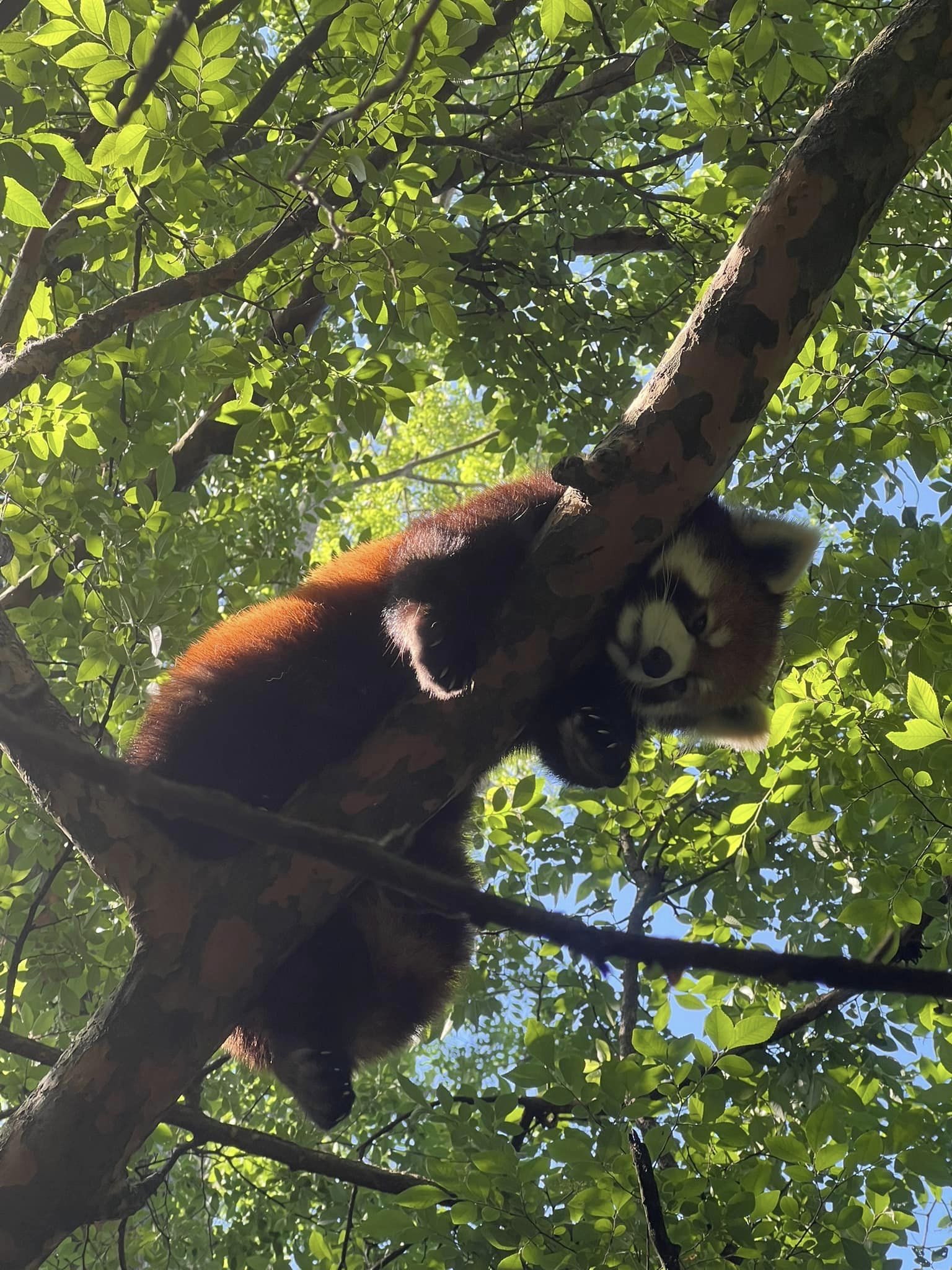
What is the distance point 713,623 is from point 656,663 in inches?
13.0

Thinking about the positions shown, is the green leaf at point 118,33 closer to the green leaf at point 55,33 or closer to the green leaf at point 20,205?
the green leaf at point 55,33

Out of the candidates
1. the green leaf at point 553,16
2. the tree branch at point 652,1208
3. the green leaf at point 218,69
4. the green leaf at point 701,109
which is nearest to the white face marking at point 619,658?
the tree branch at point 652,1208

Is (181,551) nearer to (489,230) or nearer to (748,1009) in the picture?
(489,230)

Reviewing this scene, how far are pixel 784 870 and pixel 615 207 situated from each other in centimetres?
266

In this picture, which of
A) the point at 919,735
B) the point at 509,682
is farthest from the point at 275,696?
the point at 919,735

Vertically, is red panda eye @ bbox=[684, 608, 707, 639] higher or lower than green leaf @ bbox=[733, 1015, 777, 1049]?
higher

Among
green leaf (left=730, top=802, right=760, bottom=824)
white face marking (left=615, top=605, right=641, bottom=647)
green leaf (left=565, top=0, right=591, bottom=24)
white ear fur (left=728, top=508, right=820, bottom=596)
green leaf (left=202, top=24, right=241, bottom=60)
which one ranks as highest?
green leaf (left=565, top=0, right=591, bottom=24)

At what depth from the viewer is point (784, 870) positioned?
371 centimetres

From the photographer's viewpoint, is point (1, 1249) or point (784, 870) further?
point (784, 870)

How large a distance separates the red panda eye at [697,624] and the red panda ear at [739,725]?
0.36m

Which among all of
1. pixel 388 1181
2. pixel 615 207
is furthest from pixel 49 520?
pixel 615 207

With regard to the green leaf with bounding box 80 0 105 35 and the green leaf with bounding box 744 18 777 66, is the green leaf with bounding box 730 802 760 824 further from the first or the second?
the green leaf with bounding box 80 0 105 35

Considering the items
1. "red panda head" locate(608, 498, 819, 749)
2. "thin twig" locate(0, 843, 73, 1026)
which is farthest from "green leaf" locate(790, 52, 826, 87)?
"thin twig" locate(0, 843, 73, 1026)

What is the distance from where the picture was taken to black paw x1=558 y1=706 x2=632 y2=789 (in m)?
2.89
